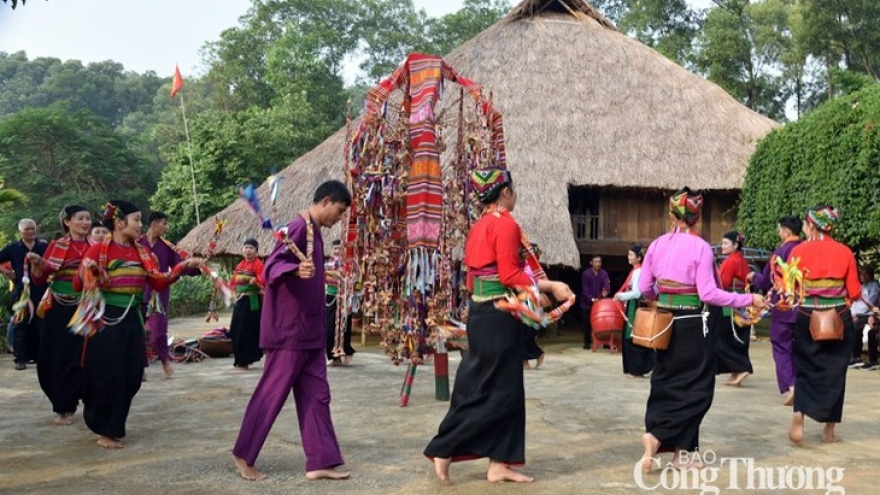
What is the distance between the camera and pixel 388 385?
976cm

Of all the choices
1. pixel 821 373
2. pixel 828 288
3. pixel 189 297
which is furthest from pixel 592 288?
pixel 189 297

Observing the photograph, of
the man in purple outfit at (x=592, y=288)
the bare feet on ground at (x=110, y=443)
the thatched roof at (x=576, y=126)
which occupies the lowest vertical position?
the bare feet on ground at (x=110, y=443)

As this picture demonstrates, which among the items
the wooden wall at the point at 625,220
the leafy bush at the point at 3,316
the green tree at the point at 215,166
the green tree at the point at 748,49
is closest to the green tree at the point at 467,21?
the green tree at the point at 748,49

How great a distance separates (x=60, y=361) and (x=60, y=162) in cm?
2666

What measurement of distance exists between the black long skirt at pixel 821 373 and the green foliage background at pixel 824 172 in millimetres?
7262

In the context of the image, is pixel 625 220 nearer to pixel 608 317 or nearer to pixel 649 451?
pixel 608 317

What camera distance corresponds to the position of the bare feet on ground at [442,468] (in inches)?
206

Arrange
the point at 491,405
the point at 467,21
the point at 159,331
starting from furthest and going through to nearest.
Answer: the point at 467,21 → the point at 159,331 → the point at 491,405

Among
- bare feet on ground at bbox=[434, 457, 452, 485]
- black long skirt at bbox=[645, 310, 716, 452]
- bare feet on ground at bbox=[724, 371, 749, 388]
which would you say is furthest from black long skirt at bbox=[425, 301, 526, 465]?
bare feet on ground at bbox=[724, 371, 749, 388]

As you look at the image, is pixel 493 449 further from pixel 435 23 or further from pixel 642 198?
pixel 435 23

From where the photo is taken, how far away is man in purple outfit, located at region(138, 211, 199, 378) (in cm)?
942

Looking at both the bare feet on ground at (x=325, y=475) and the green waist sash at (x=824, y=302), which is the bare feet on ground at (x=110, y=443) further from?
the green waist sash at (x=824, y=302)

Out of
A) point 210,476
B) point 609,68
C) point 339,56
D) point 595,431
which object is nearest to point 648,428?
point 595,431

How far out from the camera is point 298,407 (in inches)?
221
